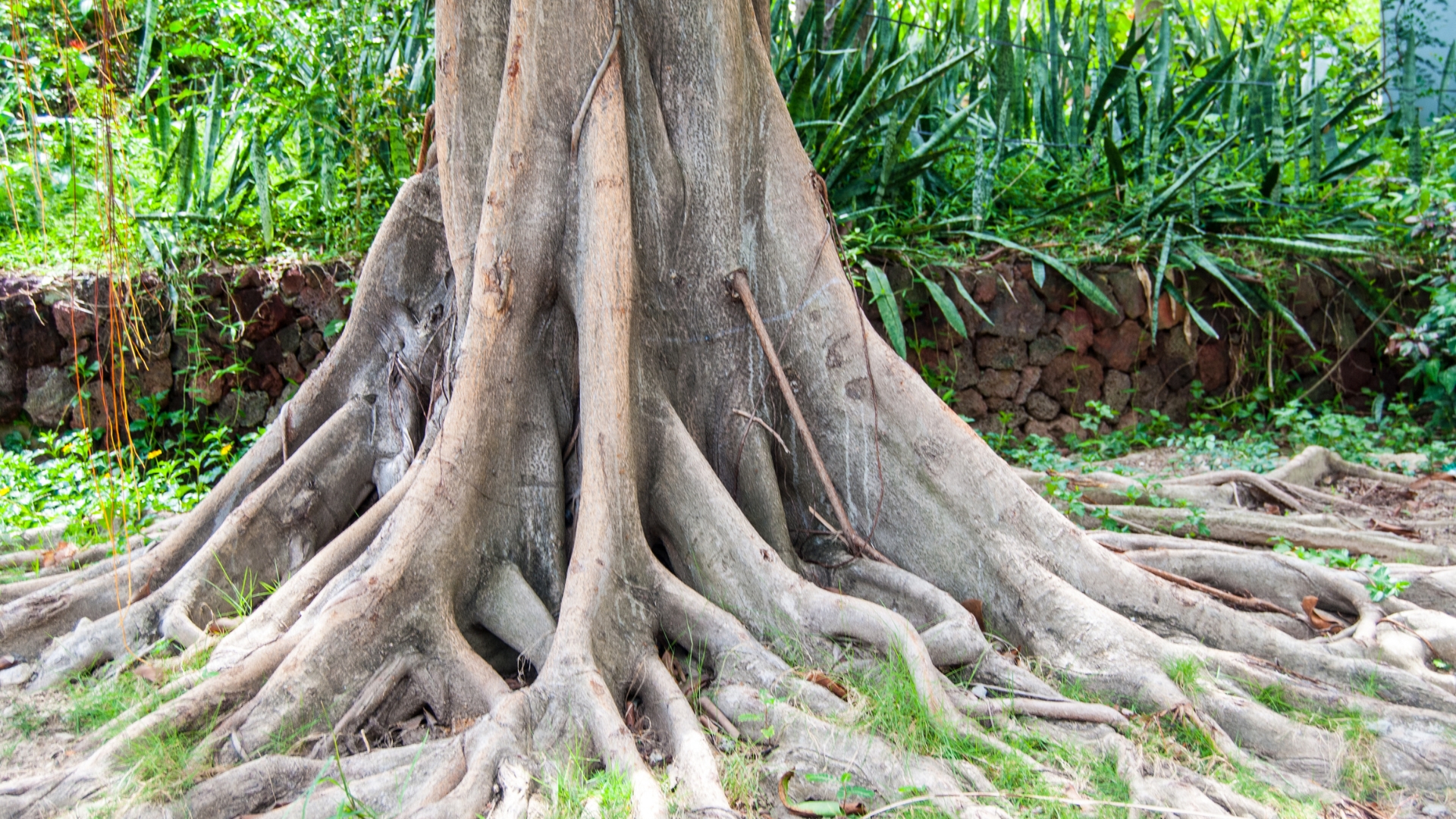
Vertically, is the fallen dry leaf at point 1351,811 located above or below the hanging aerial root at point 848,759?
below

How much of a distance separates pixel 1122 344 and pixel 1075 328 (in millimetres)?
368

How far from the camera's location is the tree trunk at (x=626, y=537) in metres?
2.08

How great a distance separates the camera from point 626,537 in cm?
256

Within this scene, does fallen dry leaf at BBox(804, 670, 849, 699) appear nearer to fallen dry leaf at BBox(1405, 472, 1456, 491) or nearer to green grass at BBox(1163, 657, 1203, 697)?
green grass at BBox(1163, 657, 1203, 697)

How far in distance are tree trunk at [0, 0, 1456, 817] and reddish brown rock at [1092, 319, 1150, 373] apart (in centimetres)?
350

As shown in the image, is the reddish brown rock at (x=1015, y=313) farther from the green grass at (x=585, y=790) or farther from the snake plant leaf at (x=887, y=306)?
the green grass at (x=585, y=790)

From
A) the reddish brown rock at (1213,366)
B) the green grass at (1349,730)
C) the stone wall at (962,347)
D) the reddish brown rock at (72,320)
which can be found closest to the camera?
the green grass at (1349,730)

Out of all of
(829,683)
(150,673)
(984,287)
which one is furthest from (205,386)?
(984,287)

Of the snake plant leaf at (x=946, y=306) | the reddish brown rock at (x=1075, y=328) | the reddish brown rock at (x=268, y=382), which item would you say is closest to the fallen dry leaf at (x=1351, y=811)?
the snake plant leaf at (x=946, y=306)

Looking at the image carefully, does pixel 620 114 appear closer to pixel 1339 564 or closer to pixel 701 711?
pixel 701 711

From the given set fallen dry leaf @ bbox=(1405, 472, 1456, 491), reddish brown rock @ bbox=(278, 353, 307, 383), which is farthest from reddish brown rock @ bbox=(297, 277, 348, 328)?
fallen dry leaf @ bbox=(1405, 472, 1456, 491)

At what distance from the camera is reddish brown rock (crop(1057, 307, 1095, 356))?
19.6 feet

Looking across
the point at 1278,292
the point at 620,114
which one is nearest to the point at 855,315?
the point at 620,114

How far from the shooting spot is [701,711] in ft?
7.58
